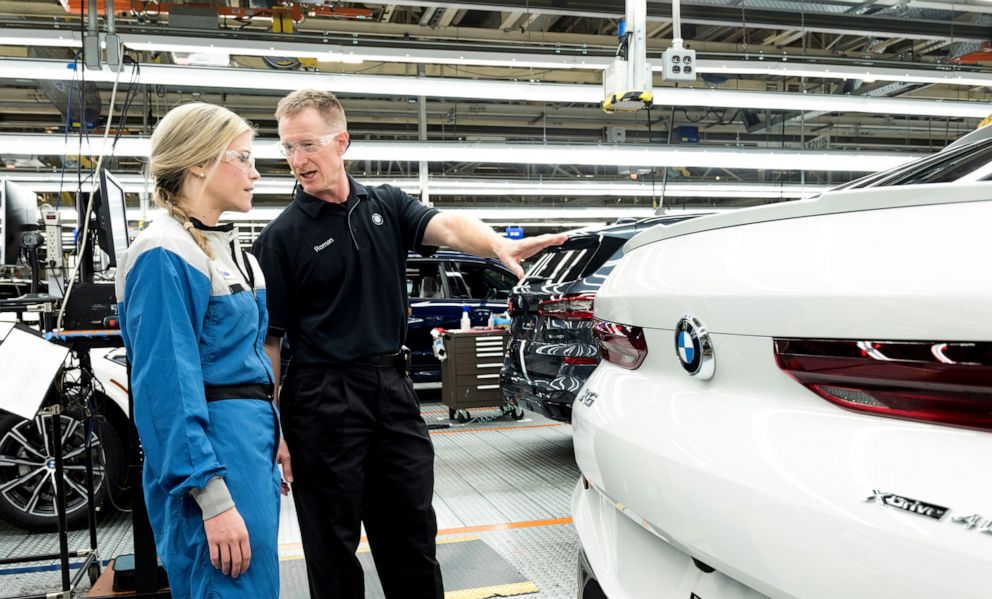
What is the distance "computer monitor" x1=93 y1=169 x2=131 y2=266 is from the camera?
2941 millimetres

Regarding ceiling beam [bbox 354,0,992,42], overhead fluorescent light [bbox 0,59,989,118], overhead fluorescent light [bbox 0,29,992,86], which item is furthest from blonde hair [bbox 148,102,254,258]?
ceiling beam [bbox 354,0,992,42]

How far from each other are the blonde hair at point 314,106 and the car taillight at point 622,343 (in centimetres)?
92

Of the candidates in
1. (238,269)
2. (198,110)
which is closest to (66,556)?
(238,269)

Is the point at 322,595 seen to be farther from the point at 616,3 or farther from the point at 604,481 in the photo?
the point at 616,3

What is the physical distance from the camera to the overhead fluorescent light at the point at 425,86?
249 inches

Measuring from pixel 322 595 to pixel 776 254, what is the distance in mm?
1507

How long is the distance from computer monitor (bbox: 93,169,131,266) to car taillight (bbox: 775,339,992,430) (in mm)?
2702

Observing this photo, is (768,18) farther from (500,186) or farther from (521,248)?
(521,248)

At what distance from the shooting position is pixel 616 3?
7633 millimetres

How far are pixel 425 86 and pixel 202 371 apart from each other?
5927 mm

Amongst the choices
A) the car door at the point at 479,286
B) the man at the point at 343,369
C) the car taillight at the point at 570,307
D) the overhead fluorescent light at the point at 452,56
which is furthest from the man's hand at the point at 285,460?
the car door at the point at 479,286

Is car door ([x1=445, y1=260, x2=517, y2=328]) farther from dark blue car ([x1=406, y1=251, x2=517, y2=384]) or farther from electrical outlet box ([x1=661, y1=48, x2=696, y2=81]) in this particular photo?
electrical outlet box ([x1=661, y1=48, x2=696, y2=81])

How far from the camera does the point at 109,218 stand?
117 inches

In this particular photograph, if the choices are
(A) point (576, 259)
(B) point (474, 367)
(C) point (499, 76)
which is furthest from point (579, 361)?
(C) point (499, 76)
